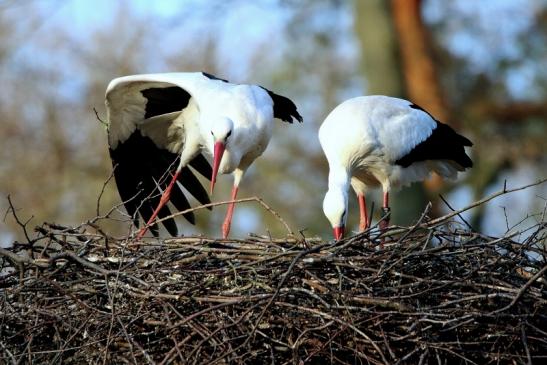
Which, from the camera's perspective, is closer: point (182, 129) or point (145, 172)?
point (182, 129)

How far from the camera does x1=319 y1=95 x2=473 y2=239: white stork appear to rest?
319 inches

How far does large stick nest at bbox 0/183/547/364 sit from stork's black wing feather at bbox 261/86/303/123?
2.43 metres

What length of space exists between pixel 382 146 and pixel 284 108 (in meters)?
0.78

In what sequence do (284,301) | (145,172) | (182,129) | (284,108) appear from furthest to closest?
(145,172)
(182,129)
(284,108)
(284,301)

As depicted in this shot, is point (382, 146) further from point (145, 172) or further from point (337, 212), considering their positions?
point (145, 172)

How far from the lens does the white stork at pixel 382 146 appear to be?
809 cm

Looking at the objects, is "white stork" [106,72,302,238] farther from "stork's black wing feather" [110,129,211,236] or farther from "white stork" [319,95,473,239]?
"white stork" [319,95,473,239]

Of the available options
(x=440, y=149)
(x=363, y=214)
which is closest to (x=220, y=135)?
(x=363, y=214)

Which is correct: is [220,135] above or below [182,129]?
below

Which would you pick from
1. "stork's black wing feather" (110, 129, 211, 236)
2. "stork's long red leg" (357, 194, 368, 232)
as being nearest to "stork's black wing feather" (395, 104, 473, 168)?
"stork's long red leg" (357, 194, 368, 232)

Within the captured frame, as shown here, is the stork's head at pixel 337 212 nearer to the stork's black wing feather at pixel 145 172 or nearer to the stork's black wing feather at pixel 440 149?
the stork's black wing feather at pixel 440 149

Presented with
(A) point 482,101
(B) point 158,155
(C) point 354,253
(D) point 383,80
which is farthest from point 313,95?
(C) point 354,253

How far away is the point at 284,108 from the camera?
8562 mm

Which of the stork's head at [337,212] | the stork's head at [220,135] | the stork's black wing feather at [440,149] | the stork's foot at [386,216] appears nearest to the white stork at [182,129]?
the stork's head at [220,135]
